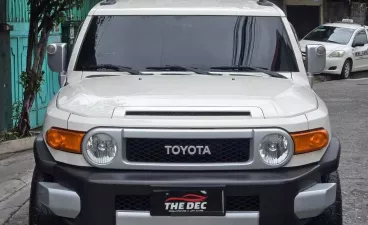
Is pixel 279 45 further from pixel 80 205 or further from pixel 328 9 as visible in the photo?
pixel 328 9

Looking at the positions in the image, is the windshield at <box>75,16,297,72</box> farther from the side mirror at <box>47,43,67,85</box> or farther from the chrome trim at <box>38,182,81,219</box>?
the chrome trim at <box>38,182,81,219</box>

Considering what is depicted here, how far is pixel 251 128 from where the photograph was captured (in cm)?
408

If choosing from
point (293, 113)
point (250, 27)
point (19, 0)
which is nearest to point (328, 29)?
point (19, 0)

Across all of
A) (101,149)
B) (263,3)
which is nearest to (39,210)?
(101,149)

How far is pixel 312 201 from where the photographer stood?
13.5 ft

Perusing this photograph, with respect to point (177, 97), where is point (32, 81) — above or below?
below

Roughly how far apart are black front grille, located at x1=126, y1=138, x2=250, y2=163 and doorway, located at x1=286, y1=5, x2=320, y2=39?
2120 centimetres

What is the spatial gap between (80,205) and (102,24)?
206cm

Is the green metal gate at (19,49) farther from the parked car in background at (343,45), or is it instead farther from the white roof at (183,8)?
the parked car in background at (343,45)

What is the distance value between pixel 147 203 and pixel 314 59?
2327 mm

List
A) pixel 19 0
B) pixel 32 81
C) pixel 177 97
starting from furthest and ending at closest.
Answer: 1. pixel 19 0
2. pixel 32 81
3. pixel 177 97

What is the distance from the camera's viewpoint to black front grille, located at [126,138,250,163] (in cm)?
411

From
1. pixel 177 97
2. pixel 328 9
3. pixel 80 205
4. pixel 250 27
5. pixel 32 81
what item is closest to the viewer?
pixel 80 205

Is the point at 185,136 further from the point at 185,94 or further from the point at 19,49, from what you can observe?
the point at 19,49
